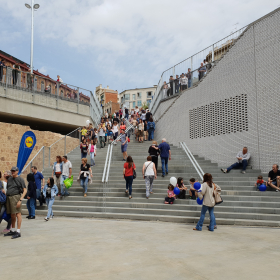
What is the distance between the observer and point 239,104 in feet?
44.9

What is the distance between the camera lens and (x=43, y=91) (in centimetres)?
1912

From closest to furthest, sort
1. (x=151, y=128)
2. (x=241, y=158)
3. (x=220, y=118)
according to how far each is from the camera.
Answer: (x=241, y=158) → (x=220, y=118) → (x=151, y=128)

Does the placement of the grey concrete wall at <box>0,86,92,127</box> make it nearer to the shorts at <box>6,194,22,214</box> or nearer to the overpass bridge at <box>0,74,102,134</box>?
the overpass bridge at <box>0,74,102,134</box>

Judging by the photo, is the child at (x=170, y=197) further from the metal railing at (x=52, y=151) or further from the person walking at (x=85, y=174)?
the metal railing at (x=52, y=151)

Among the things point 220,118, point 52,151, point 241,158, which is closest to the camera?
point 241,158

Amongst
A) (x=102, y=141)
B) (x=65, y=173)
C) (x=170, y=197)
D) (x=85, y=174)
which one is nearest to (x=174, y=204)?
(x=170, y=197)

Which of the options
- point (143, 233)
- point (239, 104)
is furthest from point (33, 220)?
point (239, 104)

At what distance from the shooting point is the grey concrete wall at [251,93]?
1202 centimetres

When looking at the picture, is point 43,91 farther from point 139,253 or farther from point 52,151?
point 139,253

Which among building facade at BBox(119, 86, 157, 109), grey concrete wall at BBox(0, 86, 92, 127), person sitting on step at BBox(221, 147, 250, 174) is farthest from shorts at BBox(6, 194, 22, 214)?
building facade at BBox(119, 86, 157, 109)

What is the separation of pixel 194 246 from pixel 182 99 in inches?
507

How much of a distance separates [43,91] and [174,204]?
13.2 m

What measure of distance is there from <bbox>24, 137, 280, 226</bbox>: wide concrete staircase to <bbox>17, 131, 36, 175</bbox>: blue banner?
8.24 feet

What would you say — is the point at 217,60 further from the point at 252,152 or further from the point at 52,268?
the point at 52,268
